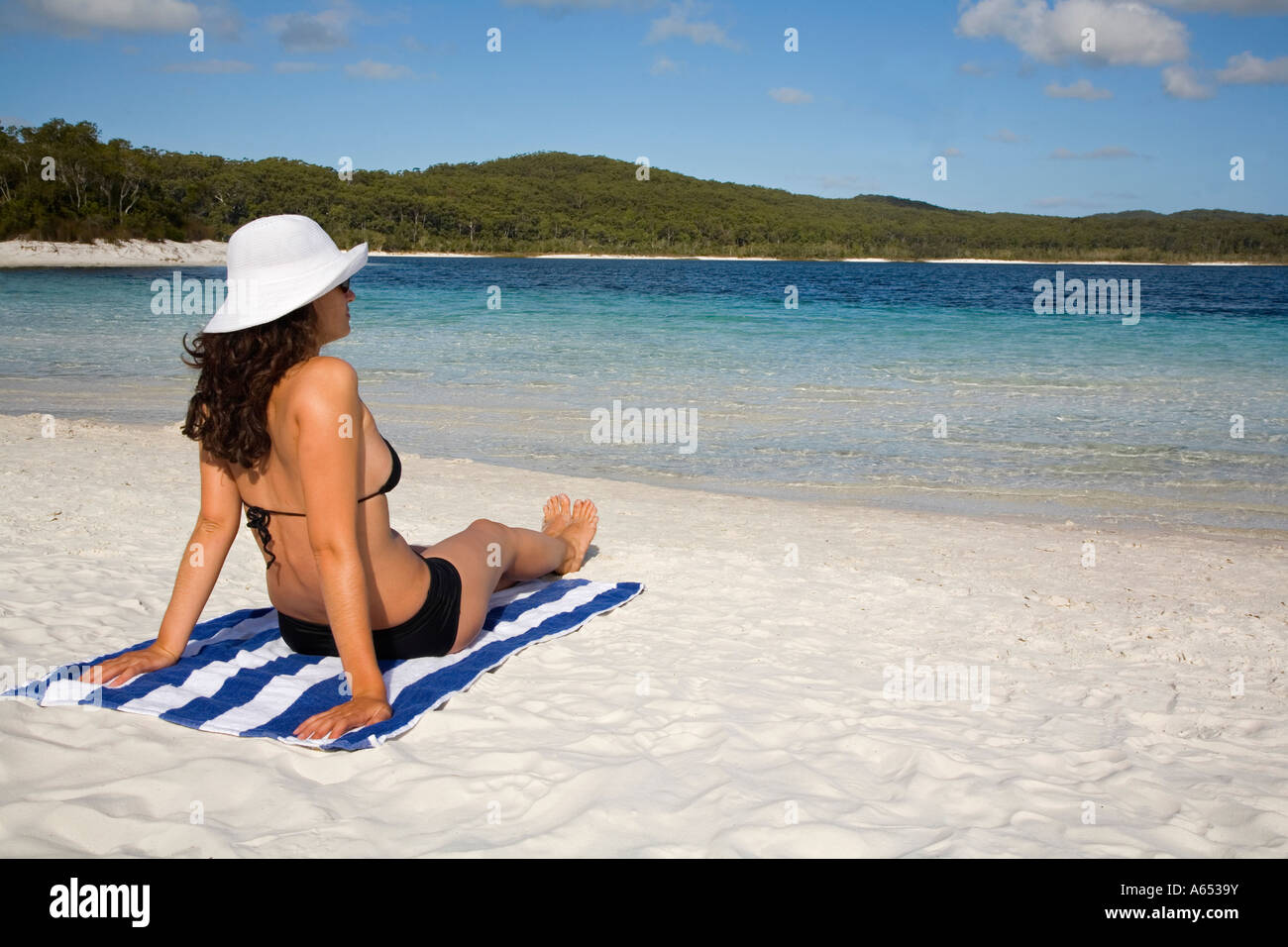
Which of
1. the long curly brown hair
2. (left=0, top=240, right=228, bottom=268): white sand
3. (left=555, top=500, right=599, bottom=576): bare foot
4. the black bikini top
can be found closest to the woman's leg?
(left=555, top=500, right=599, bottom=576): bare foot

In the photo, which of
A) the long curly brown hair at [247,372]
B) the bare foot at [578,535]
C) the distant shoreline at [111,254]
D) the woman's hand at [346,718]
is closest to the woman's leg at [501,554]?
the bare foot at [578,535]

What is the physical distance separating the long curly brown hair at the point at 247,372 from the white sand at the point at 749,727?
91 centimetres

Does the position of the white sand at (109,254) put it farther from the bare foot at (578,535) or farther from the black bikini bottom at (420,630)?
the black bikini bottom at (420,630)

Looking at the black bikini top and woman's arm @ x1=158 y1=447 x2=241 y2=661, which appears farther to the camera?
woman's arm @ x1=158 y1=447 x2=241 y2=661

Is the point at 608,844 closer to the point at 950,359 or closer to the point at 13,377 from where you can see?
the point at 13,377

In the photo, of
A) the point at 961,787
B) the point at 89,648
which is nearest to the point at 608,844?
the point at 961,787

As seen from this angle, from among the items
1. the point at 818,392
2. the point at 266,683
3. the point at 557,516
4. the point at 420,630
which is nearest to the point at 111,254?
the point at 818,392

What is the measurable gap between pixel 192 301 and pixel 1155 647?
30.2m

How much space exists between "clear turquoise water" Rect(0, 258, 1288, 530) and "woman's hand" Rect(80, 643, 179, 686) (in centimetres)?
493

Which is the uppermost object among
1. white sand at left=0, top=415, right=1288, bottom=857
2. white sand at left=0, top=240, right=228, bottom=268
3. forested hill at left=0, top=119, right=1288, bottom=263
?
forested hill at left=0, top=119, right=1288, bottom=263

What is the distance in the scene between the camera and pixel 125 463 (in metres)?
7.32

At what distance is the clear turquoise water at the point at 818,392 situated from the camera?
7.85 meters

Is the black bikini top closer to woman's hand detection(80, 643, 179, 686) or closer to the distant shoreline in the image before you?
woman's hand detection(80, 643, 179, 686)

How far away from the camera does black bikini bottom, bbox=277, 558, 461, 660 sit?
3289 mm
